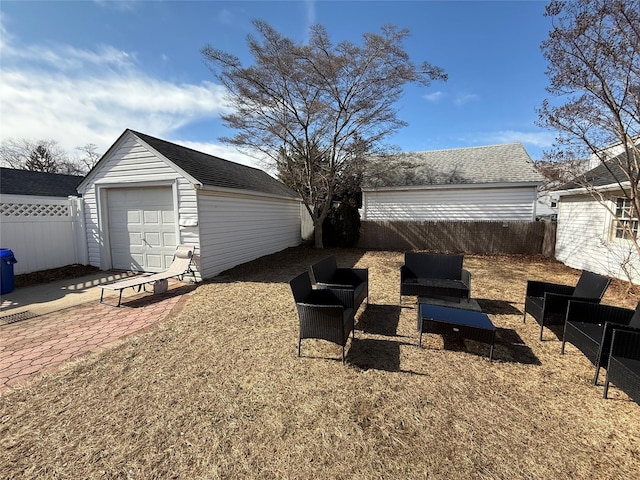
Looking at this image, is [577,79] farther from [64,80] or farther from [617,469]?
[64,80]

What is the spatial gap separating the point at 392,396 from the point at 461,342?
6.09ft

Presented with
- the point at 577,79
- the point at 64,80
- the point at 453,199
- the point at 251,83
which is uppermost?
the point at 251,83

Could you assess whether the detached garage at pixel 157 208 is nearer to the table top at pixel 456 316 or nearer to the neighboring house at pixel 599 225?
the table top at pixel 456 316

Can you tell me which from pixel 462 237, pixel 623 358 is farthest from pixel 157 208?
pixel 462 237

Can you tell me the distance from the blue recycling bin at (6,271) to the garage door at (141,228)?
2420 millimetres

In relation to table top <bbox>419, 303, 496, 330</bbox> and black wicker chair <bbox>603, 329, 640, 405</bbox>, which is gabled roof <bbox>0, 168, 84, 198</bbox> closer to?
table top <bbox>419, 303, 496, 330</bbox>

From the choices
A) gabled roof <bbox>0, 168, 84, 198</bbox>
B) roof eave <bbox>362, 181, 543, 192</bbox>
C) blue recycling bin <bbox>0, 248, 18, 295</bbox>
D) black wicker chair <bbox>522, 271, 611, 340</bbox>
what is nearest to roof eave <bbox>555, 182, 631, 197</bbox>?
roof eave <bbox>362, 181, 543, 192</bbox>

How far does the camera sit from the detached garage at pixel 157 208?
7.77 metres

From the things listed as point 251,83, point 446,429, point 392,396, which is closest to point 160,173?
point 251,83

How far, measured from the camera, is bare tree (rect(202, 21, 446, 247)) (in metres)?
10.5

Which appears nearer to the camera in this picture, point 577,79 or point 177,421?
point 177,421

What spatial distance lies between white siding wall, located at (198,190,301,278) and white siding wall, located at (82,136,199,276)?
0.37 m

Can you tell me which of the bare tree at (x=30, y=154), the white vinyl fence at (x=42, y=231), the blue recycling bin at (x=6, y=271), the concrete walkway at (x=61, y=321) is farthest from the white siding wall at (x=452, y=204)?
the bare tree at (x=30, y=154)

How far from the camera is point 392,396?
2916mm
